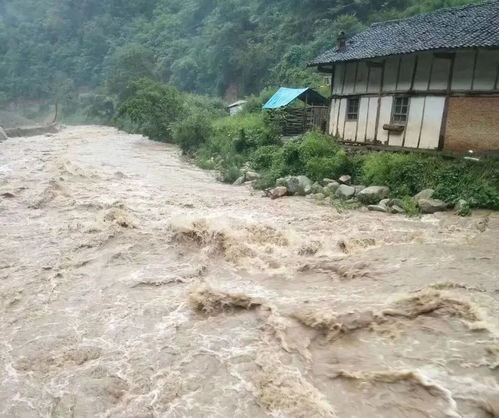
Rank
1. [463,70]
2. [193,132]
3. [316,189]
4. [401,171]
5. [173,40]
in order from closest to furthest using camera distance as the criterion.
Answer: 1. [463,70]
2. [401,171]
3. [316,189]
4. [193,132]
5. [173,40]

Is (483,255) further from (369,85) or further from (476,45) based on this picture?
(369,85)

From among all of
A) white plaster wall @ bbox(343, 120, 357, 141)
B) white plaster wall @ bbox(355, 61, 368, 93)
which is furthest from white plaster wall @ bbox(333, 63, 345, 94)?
white plaster wall @ bbox(343, 120, 357, 141)

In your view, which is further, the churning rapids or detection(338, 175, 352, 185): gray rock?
detection(338, 175, 352, 185): gray rock

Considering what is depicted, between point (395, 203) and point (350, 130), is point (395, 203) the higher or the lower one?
the lower one

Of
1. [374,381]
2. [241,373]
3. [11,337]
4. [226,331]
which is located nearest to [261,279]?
[226,331]

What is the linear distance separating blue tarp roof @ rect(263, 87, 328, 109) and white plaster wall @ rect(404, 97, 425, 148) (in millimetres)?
7936

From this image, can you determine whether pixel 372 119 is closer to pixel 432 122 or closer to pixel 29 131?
pixel 432 122

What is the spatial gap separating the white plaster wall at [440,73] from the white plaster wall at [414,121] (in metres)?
0.50

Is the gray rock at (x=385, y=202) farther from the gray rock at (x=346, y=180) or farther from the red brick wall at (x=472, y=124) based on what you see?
the red brick wall at (x=472, y=124)

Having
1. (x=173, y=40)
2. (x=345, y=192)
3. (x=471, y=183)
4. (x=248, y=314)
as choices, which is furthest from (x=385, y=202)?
(x=173, y=40)

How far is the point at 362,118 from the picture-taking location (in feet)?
46.2

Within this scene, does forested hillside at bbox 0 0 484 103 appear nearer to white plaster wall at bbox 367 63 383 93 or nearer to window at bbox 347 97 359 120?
window at bbox 347 97 359 120

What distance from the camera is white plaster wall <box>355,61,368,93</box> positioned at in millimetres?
13977

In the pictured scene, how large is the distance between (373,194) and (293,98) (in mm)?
9909
